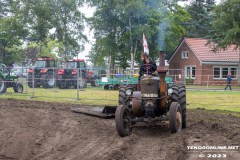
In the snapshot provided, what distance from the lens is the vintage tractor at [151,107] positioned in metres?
8.71

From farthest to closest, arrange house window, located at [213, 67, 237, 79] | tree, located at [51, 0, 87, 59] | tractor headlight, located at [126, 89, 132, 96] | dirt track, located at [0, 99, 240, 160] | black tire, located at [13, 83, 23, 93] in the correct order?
tree, located at [51, 0, 87, 59] < black tire, located at [13, 83, 23, 93] < house window, located at [213, 67, 237, 79] < tractor headlight, located at [126, 89, 132, 96] < dirt track, located at [0, 99, 240, 160]

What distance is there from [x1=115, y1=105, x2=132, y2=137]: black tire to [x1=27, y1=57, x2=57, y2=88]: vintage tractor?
11396 mm

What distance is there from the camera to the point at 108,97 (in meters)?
18.6

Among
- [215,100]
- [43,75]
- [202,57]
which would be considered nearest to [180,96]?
[215,100]

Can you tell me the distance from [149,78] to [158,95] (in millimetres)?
433

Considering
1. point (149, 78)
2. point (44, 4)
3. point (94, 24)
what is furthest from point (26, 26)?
point (149, 78)

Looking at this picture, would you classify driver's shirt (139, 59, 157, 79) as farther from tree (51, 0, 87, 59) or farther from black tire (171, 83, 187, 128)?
tree (51, 0, 87, 59)

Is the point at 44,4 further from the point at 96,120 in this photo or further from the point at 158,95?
the point at 158,95

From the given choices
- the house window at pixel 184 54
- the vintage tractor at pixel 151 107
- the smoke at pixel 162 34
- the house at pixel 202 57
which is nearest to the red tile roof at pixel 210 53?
the house at pixel 202 57

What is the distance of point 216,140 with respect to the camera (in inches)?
315

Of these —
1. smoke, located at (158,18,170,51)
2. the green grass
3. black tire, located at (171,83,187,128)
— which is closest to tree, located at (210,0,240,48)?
smoke, located at (158,18,170,51)

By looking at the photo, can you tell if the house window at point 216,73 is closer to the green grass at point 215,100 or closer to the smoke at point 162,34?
the green grass at point 215,100

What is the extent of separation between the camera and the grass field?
1692cm

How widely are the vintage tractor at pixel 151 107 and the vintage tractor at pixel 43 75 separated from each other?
37.3 ft
